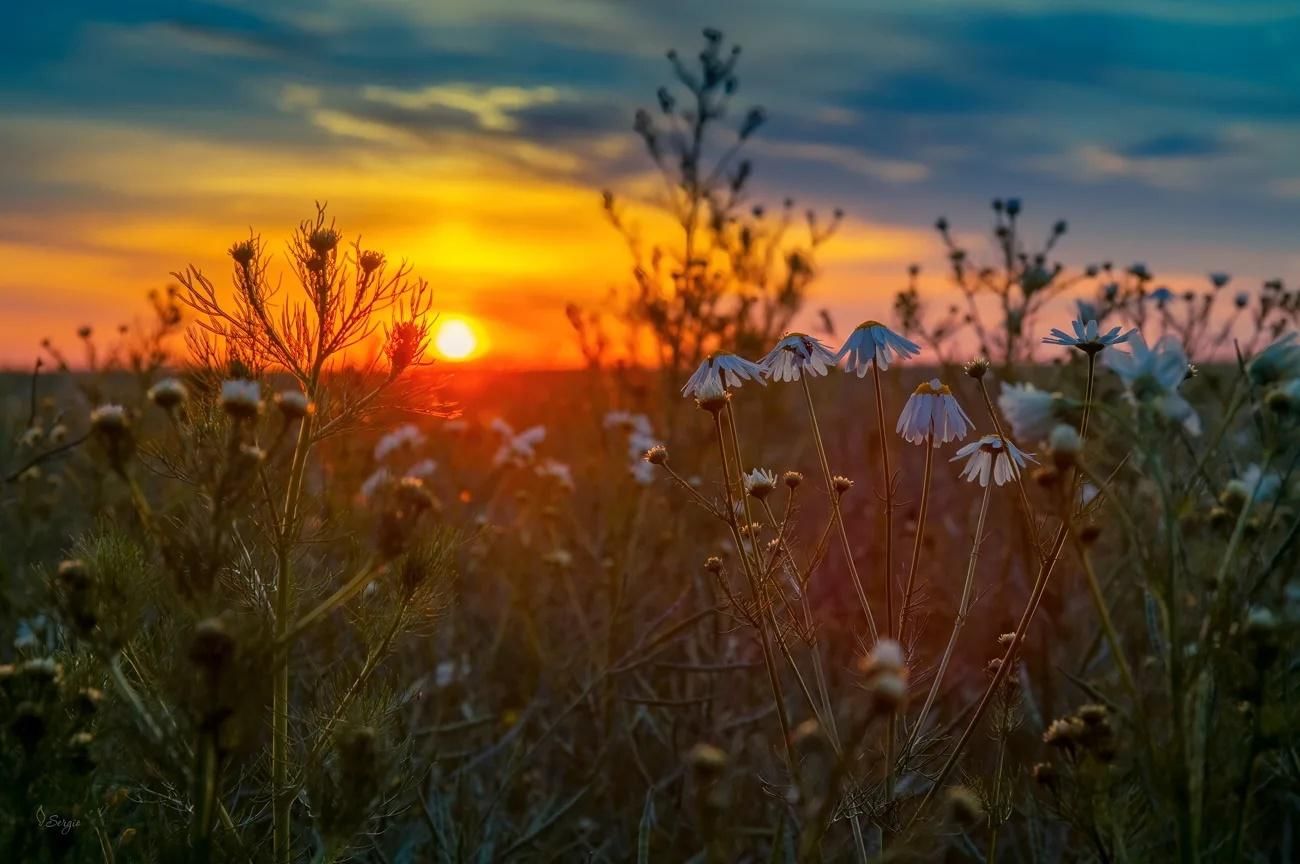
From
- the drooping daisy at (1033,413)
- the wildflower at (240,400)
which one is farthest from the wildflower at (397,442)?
the drooping daisy at (1033,413)

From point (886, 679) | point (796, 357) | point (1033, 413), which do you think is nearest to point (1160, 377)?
point (1033, 413)

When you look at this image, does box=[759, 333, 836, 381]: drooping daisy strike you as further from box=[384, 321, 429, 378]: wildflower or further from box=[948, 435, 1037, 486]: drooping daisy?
box=[384, 321, 429, 378]: wildflower


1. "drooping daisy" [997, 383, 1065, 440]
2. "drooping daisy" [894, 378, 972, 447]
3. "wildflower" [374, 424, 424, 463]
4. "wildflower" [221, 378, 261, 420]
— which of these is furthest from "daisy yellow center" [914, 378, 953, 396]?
"wildflower" [374, 424, 424, 463]

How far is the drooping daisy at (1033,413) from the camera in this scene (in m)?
1.37

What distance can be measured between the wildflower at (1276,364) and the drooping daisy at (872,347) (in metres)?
0.58

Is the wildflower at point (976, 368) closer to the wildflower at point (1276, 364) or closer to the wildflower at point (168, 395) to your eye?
the wildflower at point (1276, 364)

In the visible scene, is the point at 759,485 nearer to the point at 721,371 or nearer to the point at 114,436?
the point at 721,371

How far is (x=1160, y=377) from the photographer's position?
1310 mm

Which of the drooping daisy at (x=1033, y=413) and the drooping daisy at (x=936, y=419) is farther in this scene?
the drooping daisy at (x=936, y=419)

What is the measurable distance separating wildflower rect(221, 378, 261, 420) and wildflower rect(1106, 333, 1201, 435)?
1056 millimetres

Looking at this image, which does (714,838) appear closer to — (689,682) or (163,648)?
(163,648)

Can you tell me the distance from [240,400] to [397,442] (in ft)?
12.3

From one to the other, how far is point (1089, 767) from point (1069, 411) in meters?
0.48

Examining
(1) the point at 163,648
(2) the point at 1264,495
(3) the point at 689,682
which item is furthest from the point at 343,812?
(3) the point at 689,682
